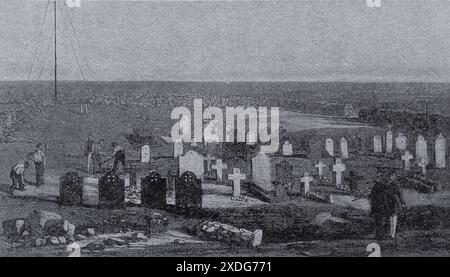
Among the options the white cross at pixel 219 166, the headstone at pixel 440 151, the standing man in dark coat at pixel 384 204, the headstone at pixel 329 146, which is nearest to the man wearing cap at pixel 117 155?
the white cross at pixel 219 166

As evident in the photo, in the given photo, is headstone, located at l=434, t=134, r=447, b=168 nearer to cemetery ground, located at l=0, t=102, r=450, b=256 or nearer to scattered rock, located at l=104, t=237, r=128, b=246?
cemetery ground, located at l=0, t=102, r=450, b=256

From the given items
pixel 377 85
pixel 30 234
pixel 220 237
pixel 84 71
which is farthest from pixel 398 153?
pixel 30 234

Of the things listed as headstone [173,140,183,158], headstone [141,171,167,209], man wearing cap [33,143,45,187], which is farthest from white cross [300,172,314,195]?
man wearing cap [33,143,45,187]

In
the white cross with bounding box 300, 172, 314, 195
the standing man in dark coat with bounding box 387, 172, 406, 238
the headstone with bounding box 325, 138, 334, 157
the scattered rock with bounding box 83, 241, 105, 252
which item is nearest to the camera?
the scattered rock with bounding box 83, 241, 105, 252

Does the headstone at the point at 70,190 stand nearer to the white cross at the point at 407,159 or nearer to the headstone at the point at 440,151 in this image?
the white cross at the point at 407,159

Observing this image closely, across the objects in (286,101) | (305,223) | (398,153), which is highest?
(286,101)

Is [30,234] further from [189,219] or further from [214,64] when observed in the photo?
[214,64]
